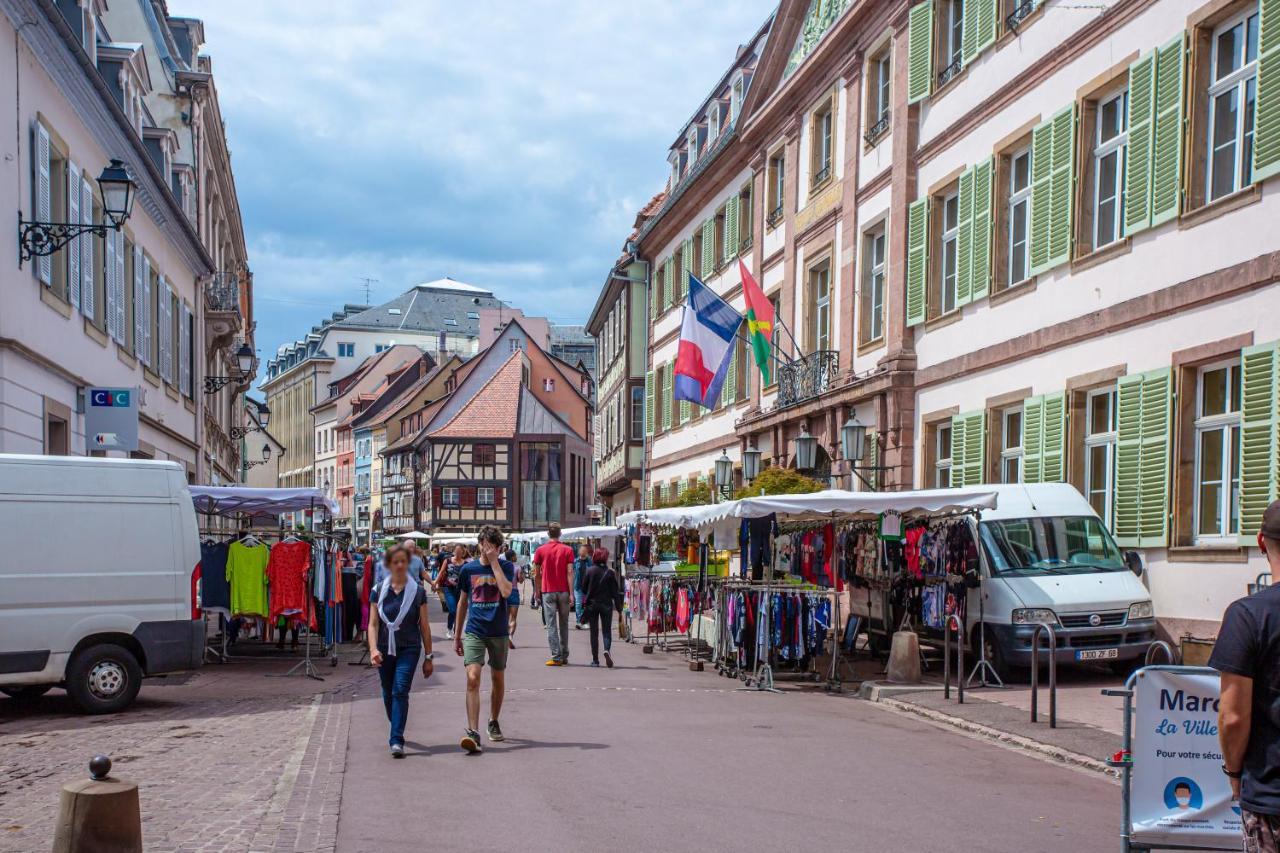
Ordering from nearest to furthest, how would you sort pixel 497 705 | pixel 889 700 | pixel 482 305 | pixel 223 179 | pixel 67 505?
pixel 497 705 < pixel 67 505 < pixel 889 700 < pixel 223 179 < pixel 482 305

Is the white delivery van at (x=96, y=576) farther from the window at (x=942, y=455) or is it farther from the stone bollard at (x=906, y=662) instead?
the window at (x=942, y=455)

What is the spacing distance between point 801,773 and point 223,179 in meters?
39.4

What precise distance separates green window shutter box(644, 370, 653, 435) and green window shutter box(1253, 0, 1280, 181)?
30809 millimetres

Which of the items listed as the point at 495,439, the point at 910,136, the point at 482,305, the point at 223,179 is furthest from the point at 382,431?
the point at 910,136

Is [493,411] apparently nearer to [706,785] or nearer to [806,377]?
[806,377]

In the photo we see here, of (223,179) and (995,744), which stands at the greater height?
(223,179)

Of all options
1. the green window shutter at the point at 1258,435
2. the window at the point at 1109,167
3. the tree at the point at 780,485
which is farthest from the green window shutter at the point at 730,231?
the green window shutter at the point at 1258,435

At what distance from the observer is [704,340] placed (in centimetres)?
2750

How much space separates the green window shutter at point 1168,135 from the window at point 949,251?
611cm

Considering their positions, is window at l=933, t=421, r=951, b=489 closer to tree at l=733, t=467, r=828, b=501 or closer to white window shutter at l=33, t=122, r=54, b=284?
tree at l=733, t=467, r=828, b=501

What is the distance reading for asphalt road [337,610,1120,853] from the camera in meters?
7.57

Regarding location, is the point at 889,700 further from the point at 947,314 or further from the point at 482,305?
the point at 482,305

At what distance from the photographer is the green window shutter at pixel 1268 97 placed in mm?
13938

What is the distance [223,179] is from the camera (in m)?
44.8
